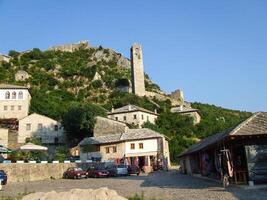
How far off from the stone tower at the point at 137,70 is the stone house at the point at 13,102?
1350 inches

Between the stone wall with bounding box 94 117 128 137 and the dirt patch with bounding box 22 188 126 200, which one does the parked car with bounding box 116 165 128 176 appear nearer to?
the stone wall with bounding box 94 117 128 137

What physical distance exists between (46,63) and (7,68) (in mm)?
10400

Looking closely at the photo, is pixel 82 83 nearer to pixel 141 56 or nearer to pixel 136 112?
pixel 141 56

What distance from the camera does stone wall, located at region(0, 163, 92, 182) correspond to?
3359 centimetres

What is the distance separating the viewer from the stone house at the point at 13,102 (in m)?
68.2

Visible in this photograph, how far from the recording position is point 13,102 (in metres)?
68.6

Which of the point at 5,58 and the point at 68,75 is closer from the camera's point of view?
the point at 68,75

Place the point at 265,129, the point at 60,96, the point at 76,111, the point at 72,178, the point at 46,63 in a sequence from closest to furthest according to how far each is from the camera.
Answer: the point at 265,129
the point at 72,178
the point at 76,111
the point at 60,96
the point at 46,63

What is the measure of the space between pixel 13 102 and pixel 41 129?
9741mm

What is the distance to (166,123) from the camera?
77562 millimetres

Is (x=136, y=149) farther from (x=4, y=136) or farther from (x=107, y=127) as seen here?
(x=4, y=136)

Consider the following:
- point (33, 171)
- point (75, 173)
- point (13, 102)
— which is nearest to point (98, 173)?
point (75, 173)

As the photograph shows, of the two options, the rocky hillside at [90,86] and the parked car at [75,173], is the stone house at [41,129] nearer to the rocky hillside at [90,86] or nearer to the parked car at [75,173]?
the rocky hillside at [90,86]

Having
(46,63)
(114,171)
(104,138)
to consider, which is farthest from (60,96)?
(114,171)
